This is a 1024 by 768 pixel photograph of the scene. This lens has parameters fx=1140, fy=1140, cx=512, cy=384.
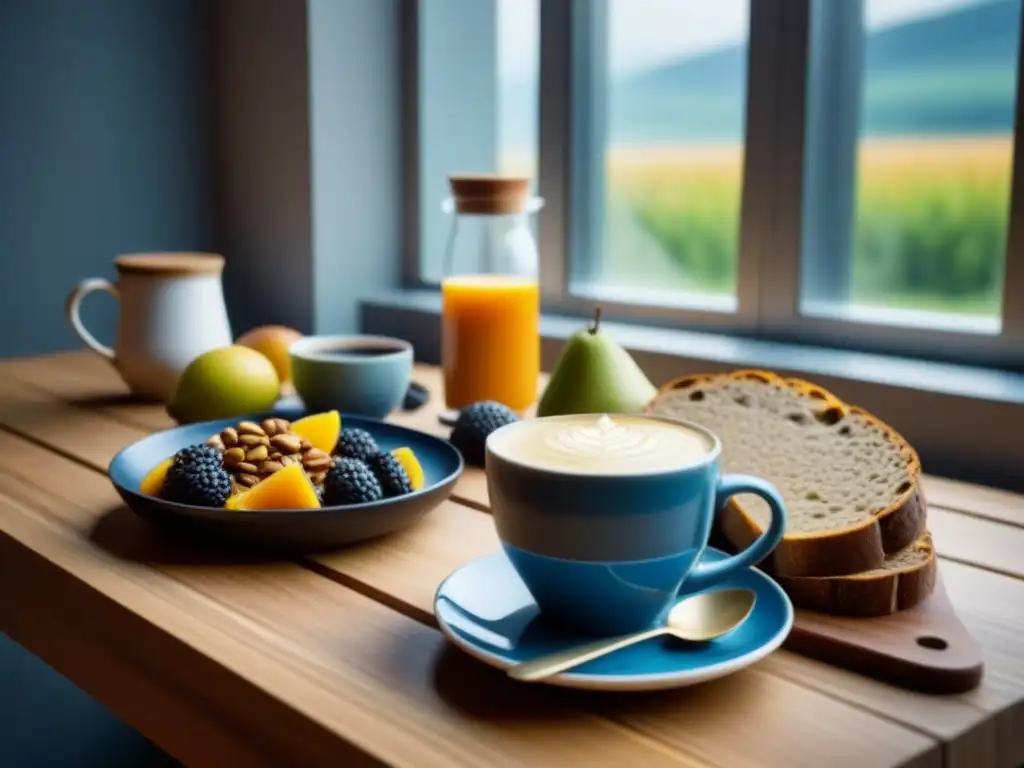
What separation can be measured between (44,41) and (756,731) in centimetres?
162

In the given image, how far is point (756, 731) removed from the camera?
0.58 m

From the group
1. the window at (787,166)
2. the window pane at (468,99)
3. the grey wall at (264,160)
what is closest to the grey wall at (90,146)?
the grey wall at (264,160)

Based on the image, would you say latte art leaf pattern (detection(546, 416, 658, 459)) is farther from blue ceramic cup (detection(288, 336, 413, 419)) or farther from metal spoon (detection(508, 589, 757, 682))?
blue ceramic cup (detection(288, 336, 413, 419))

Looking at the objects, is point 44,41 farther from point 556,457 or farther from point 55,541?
point 556,457

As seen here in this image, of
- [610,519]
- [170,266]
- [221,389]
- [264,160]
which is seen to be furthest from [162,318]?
[610,519]

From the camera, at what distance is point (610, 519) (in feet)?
2.02

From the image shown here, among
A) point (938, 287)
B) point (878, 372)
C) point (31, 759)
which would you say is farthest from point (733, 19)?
point (31, 759)

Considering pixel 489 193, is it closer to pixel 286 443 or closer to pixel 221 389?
pixel 221 389

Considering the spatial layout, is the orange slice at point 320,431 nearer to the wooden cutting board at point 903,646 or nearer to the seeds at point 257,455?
the seeds at point 257,455

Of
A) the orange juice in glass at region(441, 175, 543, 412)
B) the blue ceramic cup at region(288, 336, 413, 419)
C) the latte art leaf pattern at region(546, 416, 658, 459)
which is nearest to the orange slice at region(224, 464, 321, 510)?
the latte art leaf pattern at region(546, 416, 658, 459)

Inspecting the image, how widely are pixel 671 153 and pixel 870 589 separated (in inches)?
42.7

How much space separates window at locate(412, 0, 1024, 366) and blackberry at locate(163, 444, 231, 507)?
83 cm

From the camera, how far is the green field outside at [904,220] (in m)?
1.32

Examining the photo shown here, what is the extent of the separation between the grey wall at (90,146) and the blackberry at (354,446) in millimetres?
1062
